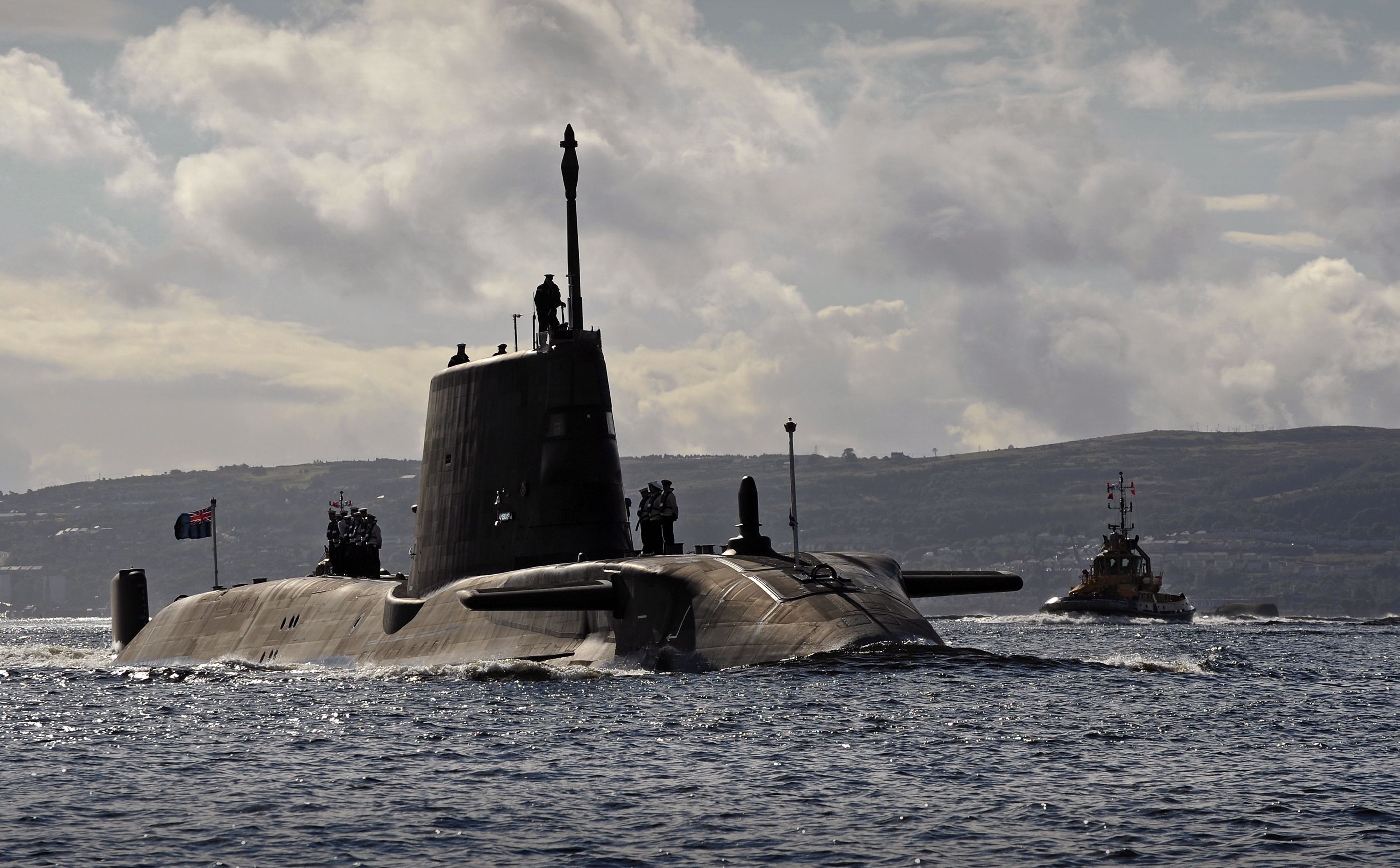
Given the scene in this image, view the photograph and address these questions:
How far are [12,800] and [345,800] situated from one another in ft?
13.0

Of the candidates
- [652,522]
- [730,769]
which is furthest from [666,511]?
[730,769]

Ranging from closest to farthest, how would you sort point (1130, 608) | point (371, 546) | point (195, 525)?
point (371, 546), point (195, 525), point (1130, 608)

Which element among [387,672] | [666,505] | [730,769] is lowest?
[730,769]

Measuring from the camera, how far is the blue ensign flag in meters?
53.1

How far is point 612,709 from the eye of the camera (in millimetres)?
24562

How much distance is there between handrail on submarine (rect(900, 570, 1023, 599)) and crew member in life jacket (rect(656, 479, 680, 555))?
4842mm

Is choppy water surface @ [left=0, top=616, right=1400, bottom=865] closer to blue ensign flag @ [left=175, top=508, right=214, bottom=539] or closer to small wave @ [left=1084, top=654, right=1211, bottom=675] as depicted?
small wave @ [left=1084, top=654, right=1211, bottom=675]

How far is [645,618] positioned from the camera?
29828mm

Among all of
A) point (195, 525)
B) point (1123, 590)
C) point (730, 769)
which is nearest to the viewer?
point (730, 769)

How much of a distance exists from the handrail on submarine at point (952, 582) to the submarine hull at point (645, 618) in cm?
87

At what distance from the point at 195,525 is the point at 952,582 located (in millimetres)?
29867

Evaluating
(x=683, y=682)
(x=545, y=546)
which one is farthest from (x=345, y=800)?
(x=545, y=546)

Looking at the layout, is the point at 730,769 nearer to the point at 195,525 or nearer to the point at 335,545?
the point at 335,545

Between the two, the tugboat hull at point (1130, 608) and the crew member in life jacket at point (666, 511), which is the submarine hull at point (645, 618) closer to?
the crew member in life jacket at point (666, 511)
